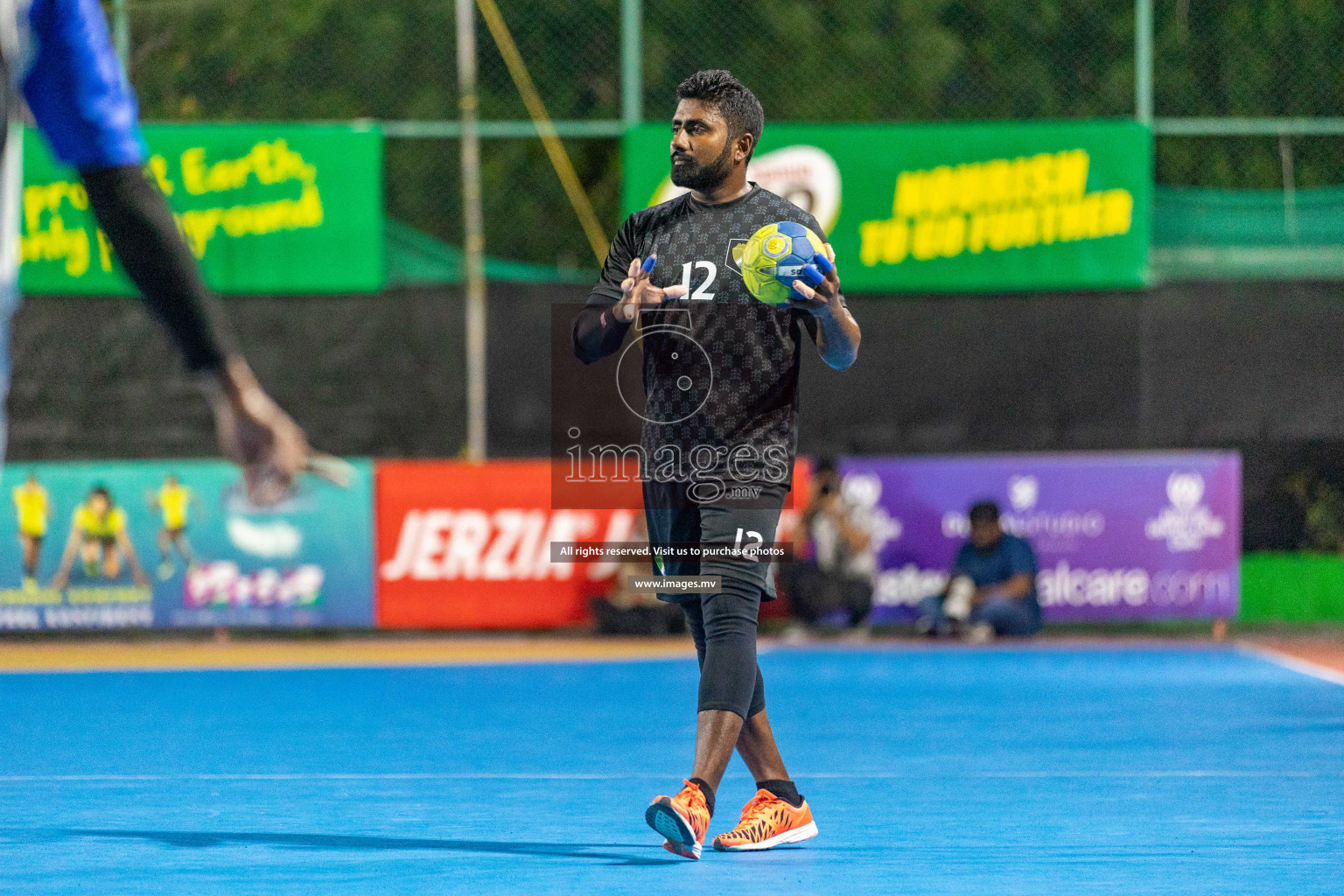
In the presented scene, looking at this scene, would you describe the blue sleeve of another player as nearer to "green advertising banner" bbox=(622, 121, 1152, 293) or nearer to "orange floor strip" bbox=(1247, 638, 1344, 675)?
"orange floor strip" bbox=(1247, 638, 1344, 675)

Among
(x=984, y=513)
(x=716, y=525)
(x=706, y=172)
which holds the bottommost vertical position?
(x=984, y=513)

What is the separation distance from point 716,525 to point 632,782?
175cm

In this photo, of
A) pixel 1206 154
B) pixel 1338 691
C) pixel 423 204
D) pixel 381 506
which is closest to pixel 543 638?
pixel 381 506

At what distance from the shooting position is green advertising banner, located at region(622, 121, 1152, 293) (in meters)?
13.6

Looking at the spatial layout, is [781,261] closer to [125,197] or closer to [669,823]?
[669,823]

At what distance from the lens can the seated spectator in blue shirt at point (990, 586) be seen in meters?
12.8

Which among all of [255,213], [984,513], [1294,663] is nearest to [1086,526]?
[984,513]

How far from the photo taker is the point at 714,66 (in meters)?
18.4

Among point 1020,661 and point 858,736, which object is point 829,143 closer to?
point 1020,661

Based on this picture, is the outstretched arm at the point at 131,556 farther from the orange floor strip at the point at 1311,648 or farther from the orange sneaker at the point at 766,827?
the orange sneaker at the point at 766,827

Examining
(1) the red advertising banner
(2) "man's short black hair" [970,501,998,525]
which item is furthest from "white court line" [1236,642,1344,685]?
(1) the red advertising banner

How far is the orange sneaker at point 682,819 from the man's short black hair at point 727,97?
5.86 ft

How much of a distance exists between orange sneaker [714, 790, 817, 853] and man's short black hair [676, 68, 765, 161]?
6.07 ft

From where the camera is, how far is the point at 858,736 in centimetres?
784
